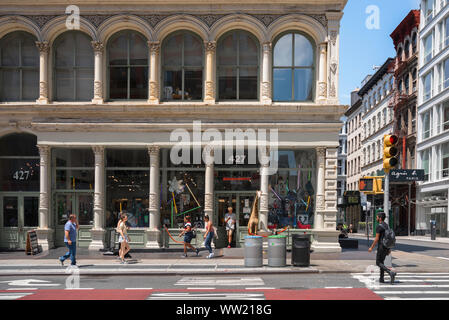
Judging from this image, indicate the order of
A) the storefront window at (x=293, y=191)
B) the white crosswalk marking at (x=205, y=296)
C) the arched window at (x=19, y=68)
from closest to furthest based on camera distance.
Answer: the white crosswalk marking at (x=205, y=296) → the storefront window at (x=293, y=191) → the arched window at (x=19, y=68)

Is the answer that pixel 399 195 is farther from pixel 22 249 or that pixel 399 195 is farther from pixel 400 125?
pixel 22 249

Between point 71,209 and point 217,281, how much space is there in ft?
35.6

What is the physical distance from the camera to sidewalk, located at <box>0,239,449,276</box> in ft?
51.7

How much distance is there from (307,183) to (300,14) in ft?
23.8

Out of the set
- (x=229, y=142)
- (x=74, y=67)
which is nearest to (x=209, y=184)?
(x=229, y=142)

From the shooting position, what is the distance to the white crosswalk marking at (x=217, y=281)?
43.7ft

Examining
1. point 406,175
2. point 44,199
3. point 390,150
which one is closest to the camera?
point 390,150

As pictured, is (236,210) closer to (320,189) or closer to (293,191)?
(293,191)

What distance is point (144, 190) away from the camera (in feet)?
74.0

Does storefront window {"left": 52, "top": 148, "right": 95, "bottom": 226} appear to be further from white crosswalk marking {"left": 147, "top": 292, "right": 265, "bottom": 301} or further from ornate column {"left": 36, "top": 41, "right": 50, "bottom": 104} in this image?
white crosswalk marking {"left": 147, "top": 292, "right": 265, "bottom": 301}

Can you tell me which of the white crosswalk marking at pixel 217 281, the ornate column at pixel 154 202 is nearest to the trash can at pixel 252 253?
the white crosswalk marking at pixel 217 281

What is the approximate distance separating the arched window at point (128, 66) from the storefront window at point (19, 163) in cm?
434

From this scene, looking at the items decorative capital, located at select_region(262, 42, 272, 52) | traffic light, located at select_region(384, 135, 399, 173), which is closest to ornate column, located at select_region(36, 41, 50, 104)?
decorative capital, located at select_region(262, 42, 272, 52)

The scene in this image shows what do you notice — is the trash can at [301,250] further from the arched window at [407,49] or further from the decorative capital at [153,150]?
the arched window at [407,49]
